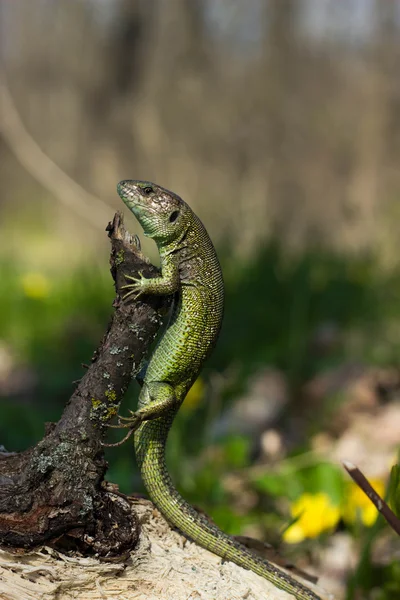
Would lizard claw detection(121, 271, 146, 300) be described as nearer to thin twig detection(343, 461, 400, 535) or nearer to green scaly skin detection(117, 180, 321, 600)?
green scaly skin detection(117, 180, 321, 600)

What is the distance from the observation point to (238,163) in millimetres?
12641

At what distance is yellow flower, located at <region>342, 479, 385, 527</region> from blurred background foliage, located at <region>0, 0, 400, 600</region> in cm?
1

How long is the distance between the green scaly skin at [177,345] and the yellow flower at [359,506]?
1371 millimetres

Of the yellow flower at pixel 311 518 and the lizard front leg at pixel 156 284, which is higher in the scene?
the lizard front leg at pixel 156 284

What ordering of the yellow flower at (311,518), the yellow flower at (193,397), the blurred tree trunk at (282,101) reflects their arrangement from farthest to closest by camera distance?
the blurred tree trunk at (282,101) → the yellow flower at (193,397) → the yellow flower at (311,518)

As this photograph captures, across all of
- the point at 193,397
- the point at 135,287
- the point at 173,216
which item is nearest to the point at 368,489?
the point at 135,287

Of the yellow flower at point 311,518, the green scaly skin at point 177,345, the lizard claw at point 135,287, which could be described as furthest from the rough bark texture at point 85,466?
the yellow flower at point 311,518

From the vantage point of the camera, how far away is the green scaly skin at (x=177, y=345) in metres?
2.56

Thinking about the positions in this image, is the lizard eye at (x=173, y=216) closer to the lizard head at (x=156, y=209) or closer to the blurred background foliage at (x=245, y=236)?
the lizard head at (x=156, y=209)

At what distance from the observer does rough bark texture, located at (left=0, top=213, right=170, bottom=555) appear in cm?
220

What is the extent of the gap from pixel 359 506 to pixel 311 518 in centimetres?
35

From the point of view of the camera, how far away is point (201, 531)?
8.41 feet

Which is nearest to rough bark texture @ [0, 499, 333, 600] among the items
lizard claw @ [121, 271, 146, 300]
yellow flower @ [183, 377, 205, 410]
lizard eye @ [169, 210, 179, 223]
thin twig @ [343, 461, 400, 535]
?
thin twig @ [343, 461, 400, 535]

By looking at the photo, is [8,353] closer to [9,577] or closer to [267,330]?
[267,330]
